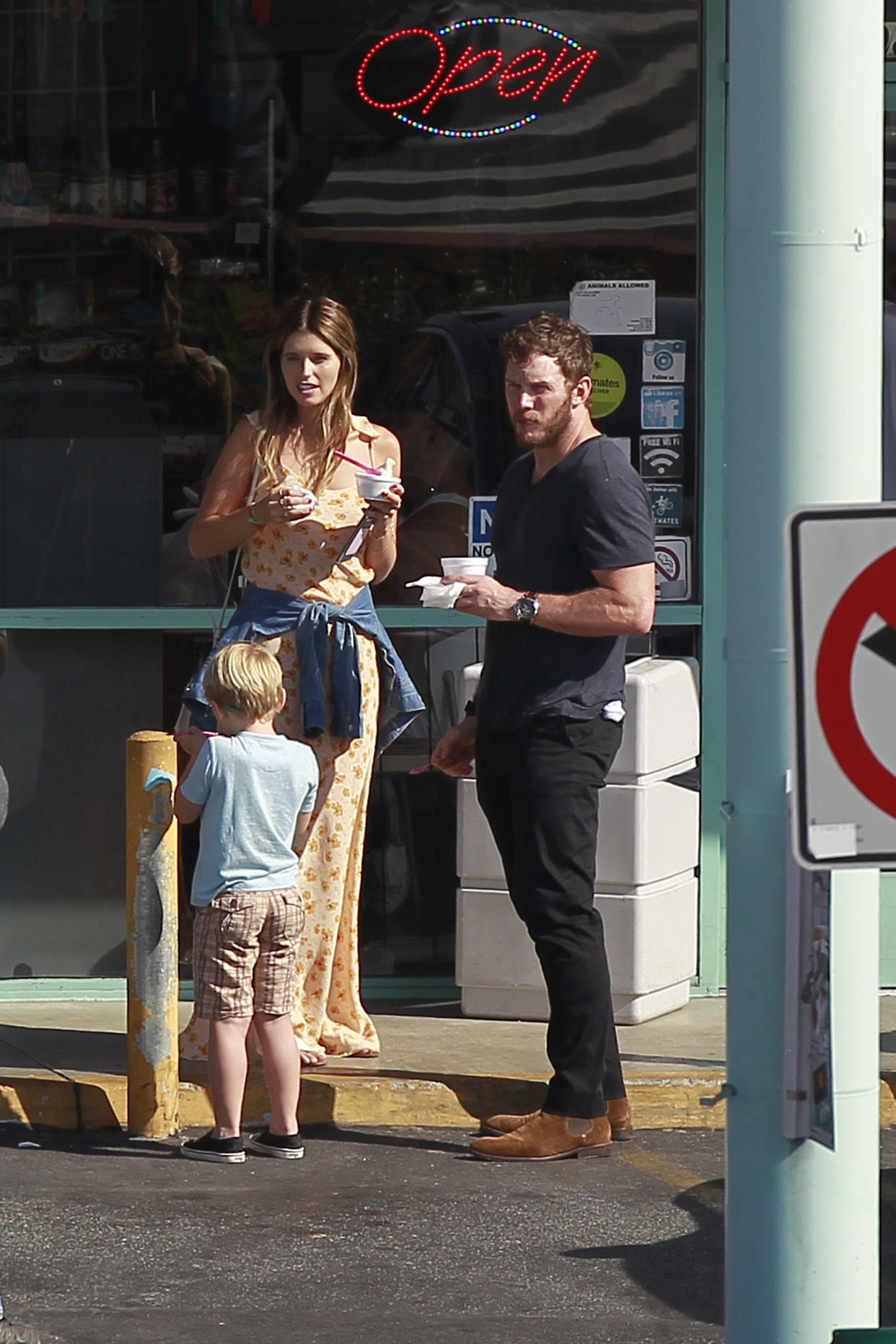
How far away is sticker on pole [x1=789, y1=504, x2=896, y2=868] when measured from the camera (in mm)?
2566

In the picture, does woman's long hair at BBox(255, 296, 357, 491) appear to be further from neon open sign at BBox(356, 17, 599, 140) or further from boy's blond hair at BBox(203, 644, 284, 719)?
neon open sign at BBox(356, 17, 599, 140)

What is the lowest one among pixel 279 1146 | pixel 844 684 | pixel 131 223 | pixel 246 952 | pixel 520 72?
pixel 279 1146

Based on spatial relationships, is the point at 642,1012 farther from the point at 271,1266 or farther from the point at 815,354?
the point at 815,354

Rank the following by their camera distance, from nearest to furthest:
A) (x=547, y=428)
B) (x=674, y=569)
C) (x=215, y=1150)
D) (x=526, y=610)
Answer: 1. (x=526, y=610)
2. (x=547, y=428)
3. (x=215, y=1150)
4. (x=674, y=569)

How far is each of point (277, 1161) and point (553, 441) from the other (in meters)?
1.97

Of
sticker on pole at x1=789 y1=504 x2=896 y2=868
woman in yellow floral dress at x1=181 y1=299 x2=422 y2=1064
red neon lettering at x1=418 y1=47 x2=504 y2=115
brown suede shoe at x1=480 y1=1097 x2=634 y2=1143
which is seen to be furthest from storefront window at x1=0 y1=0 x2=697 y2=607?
sticker on pole at x1=789 y1=504 x2=896 y2=868

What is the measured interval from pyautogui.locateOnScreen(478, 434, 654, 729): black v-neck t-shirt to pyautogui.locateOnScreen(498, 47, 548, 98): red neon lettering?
201 centimetres

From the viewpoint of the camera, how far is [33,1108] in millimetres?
5727

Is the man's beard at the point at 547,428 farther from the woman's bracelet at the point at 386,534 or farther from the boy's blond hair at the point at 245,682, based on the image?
the boy's blond hair at the point at 245,682

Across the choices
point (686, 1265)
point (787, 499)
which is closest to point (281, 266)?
point (686, 1265)

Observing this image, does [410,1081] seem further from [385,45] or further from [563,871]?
[385,45]

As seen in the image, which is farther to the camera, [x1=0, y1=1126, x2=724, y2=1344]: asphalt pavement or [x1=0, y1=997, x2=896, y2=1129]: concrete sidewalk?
[x1=0, y1=997, x2=896, y2=1129]: concrete sidewalk

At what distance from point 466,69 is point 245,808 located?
9.27 feet

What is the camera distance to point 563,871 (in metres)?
5.28
